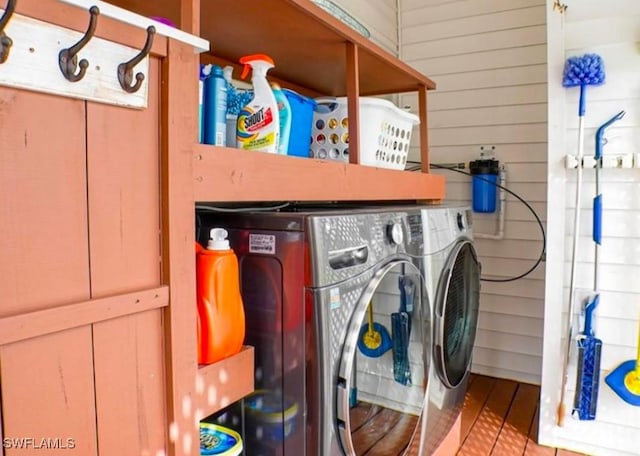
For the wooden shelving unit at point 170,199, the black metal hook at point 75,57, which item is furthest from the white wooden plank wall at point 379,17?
the black metal hook at point 75,57

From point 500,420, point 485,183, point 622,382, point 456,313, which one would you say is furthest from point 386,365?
point 485,183

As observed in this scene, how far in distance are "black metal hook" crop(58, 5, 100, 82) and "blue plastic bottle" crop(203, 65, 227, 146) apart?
43cm

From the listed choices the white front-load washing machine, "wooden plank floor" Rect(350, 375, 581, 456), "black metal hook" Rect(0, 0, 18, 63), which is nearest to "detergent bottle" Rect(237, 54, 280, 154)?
the white front-load washing machine

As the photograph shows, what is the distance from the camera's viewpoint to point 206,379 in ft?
3.35

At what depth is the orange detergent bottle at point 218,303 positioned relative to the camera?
1042 mm

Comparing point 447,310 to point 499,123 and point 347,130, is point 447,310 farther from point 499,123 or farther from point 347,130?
point 499,123

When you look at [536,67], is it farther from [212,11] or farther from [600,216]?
[212,11]

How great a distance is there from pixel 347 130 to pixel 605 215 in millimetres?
1390

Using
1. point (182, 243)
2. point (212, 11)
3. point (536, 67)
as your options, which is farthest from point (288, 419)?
point (536, 67)

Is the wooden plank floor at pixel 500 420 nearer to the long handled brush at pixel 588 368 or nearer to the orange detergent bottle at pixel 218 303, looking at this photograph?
the long handled brush at pixel 588 368

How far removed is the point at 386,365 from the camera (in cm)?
158

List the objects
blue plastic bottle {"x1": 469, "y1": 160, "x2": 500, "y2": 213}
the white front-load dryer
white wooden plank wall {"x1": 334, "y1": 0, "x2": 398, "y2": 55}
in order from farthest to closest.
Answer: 1. blue plastic bottle {"x1": 469, "y1": 160, "x2": 500, "y2": 213}
2. white wooden plank wall {"x1": 334, "y1": 0, "x2": 398, "y2": 55}
3. the white front-load dryer

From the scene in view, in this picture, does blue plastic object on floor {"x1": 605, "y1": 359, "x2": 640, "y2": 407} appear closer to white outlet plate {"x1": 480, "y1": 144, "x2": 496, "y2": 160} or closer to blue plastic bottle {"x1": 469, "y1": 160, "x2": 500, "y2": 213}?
blue plastic bottle {"x1": 469, "y1": 160, "x2": 500, "y2": 213}

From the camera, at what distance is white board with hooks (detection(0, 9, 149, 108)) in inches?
26.7
